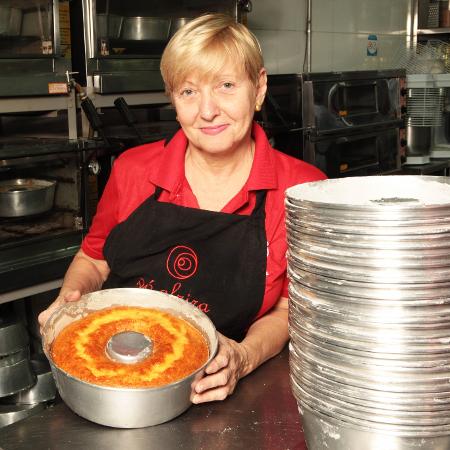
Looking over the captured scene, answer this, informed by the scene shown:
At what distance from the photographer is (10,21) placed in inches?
95.3

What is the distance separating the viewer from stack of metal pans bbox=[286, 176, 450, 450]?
76cm

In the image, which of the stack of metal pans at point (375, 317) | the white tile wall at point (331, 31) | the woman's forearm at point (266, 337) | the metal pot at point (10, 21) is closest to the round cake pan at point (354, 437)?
the stack of metal pans at point (375, 317)

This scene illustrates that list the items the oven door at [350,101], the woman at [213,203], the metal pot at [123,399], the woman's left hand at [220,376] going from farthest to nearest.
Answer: the oven door at [350,101] < the woman at [213,203] < the woman's left hand at [220,376] < the metal pot at [123,399]

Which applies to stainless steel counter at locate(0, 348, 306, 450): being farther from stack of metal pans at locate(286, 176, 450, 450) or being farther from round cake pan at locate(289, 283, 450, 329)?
round cake pan at locate(289, 283, 450, 329)

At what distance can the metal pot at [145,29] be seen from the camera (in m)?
2.87

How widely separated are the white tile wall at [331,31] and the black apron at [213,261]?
307 cm

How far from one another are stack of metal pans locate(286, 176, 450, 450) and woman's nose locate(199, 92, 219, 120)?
64 cm

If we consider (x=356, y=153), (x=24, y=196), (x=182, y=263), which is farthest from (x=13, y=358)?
(x=356, y=153)

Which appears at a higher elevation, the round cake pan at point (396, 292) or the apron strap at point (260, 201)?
the round cake pan at point (396, 292)

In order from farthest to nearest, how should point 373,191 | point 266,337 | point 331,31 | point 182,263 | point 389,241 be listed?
point 331,31 → point 182,263 → point 266,337 → point 373,191 → point 389,241

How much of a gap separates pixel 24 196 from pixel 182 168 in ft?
3.19

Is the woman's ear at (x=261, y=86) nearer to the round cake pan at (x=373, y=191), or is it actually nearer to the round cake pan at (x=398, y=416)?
the round cake pan at (x=373, y=191)

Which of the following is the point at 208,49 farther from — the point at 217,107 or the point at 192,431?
the point at 192,431

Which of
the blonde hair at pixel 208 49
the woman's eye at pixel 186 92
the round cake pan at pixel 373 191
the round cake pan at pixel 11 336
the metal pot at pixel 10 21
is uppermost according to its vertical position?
the metal pot at pixel 10 21
